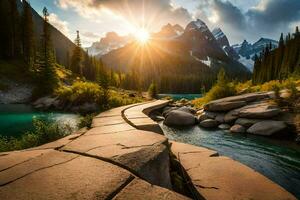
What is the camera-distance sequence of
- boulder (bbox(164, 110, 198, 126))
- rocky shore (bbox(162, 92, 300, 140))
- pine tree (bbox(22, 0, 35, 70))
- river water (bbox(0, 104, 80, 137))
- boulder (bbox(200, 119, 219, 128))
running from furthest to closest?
1. pine tree (bbox(22, 0, 35, 70))
2. boulder (bbox(164, 110, 198, 126))
3. boulder (bbox(200, 119, 219, 128))
4. river water (bbox(0, 104, 80, 137))
5. rocky shore (bbox(162, 92, 300, 140))

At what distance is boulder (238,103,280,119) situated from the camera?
1182 centimetres

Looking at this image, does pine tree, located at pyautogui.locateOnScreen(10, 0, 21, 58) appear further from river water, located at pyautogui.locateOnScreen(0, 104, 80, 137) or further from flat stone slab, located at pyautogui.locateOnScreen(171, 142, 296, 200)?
flat stone slab, located at pyautogui.locateOnScreen(171, 142, 296, 200)

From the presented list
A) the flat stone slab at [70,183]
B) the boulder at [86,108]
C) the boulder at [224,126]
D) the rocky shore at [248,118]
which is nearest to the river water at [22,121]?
the boulder at [86,108]

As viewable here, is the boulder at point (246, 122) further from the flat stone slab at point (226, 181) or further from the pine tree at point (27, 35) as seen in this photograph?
the pine tree at point (27, 35)

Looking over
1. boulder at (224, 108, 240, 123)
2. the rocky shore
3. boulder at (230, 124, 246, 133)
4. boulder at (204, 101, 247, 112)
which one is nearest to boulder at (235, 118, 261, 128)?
the rocky shore

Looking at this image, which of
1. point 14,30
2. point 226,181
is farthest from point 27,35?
point 226,181

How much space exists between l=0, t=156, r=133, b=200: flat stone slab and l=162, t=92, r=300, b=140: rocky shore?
10.1 metres

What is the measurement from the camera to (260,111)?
12180mm

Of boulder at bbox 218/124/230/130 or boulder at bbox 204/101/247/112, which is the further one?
boulder at bbox 204/101/247/112

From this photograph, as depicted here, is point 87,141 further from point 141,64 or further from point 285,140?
point 141,64

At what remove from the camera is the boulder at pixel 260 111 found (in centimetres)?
1182

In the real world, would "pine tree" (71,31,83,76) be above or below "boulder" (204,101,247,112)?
above

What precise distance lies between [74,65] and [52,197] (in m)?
59.4

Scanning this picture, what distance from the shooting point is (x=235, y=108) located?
48.0 ft
